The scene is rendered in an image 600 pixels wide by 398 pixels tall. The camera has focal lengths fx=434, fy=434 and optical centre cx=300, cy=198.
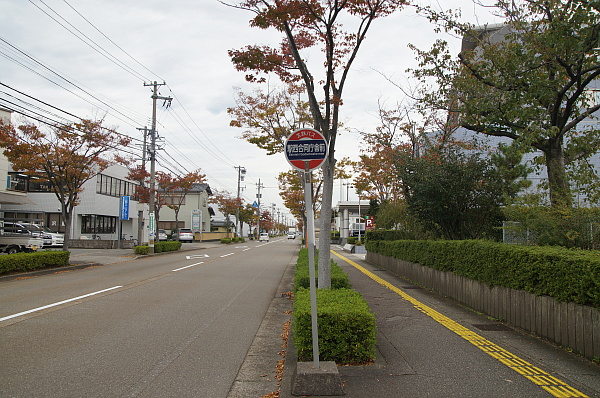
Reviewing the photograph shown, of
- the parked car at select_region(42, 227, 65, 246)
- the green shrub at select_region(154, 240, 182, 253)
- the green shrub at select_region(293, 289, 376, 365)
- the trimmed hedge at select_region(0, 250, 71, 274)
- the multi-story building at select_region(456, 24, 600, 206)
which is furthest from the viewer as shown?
the parked car at select_region(42, 227, 65, 246)

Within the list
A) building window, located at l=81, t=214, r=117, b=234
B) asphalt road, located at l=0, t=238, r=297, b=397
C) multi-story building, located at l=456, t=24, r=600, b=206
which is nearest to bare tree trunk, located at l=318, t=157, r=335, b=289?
asphalt road, located at l=0, t=238, r=297, b=397

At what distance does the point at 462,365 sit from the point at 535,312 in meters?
2.13

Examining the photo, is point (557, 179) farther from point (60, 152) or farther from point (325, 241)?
point (60, 152)

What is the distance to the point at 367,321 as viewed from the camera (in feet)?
15.8

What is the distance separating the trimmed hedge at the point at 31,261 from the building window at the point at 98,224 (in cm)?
2410

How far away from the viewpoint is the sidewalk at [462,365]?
14.0 ft

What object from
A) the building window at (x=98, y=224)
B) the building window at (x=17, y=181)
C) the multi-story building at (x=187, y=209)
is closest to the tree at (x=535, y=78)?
the building window at (x=17, y=181)

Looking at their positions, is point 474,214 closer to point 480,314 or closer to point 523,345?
point 480,314

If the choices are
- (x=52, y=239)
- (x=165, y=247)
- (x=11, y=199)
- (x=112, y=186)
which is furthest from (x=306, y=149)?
(x=112, y=186)

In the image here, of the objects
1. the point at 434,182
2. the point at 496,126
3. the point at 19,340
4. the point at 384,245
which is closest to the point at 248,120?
the point at 384,245

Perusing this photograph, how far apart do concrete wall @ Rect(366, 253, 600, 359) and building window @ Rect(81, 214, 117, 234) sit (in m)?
36.0

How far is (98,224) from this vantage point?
136ft

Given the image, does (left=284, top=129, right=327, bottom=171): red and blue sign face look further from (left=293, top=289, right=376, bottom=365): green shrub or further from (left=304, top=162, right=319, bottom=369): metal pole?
(left=293, top=289, right=376, bottom=365): green shrub

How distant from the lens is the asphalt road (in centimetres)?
446
